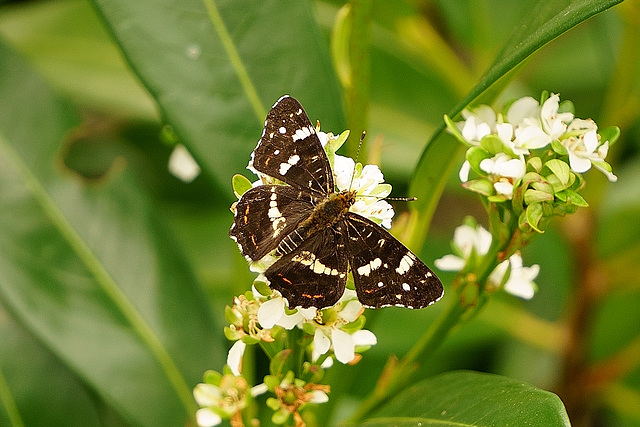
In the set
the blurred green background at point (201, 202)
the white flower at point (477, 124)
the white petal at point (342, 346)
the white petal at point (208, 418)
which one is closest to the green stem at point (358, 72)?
the blurred green background at point (201, 202)

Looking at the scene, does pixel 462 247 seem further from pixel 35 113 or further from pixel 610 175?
pixel 35 113

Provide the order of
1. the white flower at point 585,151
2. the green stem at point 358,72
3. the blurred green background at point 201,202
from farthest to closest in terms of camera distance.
Result: the blurred green background at point 201,202, the green stem at point 358,72, the white flower at point 585,151

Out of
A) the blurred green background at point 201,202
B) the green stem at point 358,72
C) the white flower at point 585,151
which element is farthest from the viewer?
the blurred green background at point 201,202

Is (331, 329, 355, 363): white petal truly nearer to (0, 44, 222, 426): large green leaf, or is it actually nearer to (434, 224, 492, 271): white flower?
(434, 224, 492, 271): white flower

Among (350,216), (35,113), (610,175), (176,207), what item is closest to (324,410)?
(350,216)

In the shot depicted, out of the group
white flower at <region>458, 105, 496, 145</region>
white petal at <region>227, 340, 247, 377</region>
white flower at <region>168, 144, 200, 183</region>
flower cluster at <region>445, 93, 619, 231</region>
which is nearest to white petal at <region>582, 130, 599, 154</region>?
flower cluster at <region>445, 93, 619, 231</region>

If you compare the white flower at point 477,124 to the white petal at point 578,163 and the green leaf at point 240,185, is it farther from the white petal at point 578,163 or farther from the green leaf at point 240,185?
the green leaf at point 240,185

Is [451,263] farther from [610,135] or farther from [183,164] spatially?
[183,164]
